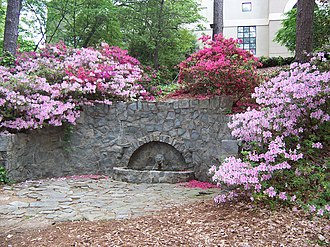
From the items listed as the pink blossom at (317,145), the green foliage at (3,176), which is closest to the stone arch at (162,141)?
the green foliage at (3,176)

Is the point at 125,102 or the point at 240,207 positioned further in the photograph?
the point at 125,102

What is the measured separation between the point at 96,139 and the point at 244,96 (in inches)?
122

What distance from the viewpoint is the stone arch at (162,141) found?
6.41 metres

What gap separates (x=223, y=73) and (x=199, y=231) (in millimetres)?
3465

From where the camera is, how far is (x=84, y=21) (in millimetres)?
11539

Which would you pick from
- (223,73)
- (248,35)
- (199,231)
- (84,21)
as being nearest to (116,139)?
(223,73)

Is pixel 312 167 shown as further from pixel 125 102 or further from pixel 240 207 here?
pixel 125 102

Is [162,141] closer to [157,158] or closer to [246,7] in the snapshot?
[157,158]

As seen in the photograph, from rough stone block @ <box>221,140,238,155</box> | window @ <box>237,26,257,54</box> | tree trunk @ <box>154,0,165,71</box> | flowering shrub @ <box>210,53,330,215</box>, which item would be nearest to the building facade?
window @ <box>237,26,257,54</box>

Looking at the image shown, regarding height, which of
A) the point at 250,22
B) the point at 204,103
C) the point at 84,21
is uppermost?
the point at 250,22

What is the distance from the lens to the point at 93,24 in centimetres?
1142

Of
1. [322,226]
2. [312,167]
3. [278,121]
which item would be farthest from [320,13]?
[322,226]

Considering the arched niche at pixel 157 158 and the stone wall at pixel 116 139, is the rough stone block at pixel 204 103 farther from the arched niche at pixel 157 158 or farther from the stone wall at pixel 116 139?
the arched niche at pixel 157 158

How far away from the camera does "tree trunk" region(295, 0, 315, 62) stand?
21.1 feet
